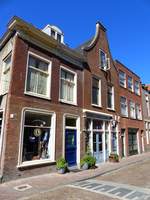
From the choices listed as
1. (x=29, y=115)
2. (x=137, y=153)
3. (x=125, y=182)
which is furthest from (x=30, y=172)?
(x=137, y=153)

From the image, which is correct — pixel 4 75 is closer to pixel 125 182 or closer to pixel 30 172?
pixel 30 172

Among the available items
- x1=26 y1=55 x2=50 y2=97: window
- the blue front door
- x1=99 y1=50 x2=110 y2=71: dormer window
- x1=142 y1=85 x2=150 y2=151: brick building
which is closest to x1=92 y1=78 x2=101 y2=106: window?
x1=99 y1=50 x2=110 y2=71: dormer window

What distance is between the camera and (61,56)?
1202 cm

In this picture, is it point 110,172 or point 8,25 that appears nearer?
point 8,25

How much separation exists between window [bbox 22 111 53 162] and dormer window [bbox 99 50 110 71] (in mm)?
7753

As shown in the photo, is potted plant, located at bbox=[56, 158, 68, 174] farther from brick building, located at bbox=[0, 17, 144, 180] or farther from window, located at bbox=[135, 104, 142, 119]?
window, located at bbox=[135, 104, 142, 119]

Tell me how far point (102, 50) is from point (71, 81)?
553 centimetres

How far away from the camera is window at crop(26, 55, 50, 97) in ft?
33.5

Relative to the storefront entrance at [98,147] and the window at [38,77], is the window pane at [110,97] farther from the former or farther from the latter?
the window at [38,77]

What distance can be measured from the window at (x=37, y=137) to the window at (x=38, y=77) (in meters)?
1.31

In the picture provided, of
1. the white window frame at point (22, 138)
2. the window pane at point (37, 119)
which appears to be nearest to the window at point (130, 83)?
the white window frame at point (22, 138)

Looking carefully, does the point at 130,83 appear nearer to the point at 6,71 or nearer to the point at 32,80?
the point at 32,80

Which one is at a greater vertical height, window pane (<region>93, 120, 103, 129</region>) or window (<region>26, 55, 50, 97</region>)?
window (<region>26, 55, 50, 97</region>)

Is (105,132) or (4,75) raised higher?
(4,75)
